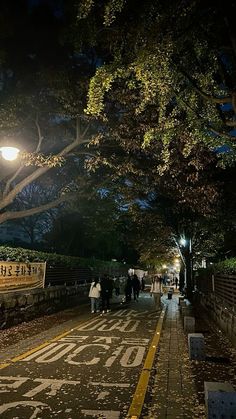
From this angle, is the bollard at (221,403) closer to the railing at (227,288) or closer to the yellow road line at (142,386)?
the yellow road line at (142,386)

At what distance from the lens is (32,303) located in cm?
1675

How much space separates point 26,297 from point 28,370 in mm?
8053

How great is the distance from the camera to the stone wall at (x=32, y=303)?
13.8m

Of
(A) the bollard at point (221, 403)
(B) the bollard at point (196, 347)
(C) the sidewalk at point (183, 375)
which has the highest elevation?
(A) the bollard at point (221, 403)

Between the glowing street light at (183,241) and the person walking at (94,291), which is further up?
the glowing street light at (183,241)

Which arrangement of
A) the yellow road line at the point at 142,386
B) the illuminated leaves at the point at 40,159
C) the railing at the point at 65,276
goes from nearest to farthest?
the yellow road line at the point at 142,386, the illuminated leaves at the point at 40,159, the railing at the point at 65,276

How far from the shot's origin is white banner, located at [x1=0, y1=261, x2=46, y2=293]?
13836mm

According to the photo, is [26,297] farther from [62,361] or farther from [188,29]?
[188,29]

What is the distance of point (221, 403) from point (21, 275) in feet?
39.9

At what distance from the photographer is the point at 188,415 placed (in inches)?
224

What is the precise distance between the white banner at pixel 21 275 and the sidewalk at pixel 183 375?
18.9ft

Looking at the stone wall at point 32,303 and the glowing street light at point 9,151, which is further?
the stone wall at point 32,303

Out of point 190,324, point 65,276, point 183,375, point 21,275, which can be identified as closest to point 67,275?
point 65,276

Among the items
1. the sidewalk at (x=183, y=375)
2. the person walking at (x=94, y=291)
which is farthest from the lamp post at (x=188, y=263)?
the sidewalk at (x=183, y=375)
